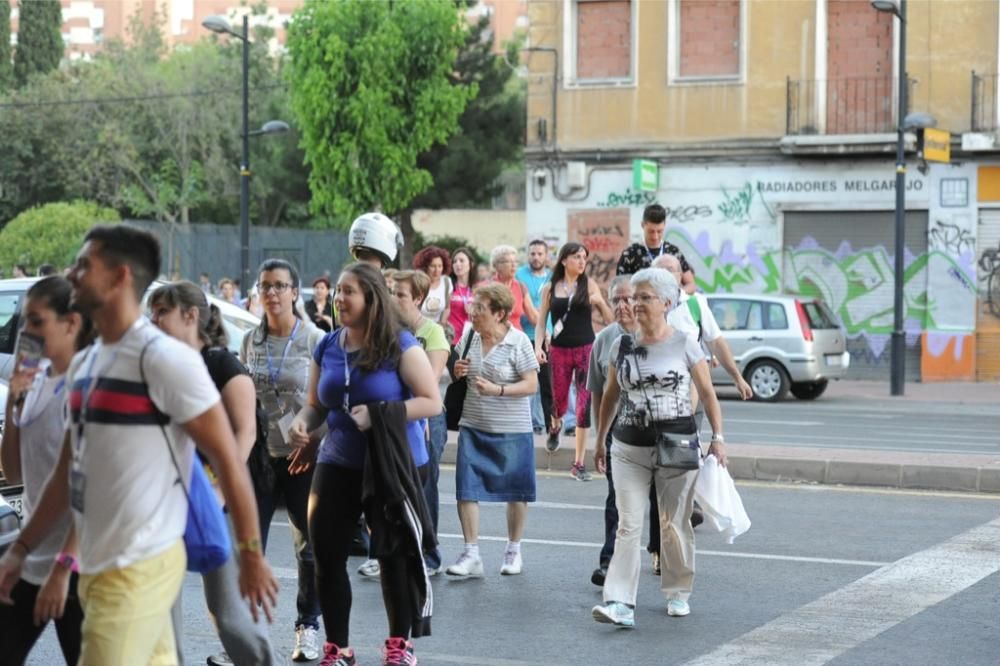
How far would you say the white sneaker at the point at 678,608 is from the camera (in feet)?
26.8

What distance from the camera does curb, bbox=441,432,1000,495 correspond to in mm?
12641

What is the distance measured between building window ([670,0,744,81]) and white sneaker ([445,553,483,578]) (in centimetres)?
2265

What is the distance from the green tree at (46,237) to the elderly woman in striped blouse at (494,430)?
3911 centimetres

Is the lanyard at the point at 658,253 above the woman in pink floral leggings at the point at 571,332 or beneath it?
above

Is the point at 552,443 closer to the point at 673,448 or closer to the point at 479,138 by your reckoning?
the point at 673,448

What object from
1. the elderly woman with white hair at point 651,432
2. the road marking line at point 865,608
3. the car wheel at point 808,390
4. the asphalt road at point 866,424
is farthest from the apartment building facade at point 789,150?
the elderly woman with white hair at point 651,432

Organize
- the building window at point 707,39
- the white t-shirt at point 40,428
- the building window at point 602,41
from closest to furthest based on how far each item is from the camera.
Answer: the white t-shirt at point 40,428 < the building window at point 707,39 < the building window at point 602,41

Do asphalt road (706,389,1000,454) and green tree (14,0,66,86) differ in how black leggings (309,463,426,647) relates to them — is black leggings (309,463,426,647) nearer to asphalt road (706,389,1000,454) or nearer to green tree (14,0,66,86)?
asphalt road (706,389,1000,454)

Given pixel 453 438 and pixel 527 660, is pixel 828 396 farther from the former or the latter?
pixel 527 660

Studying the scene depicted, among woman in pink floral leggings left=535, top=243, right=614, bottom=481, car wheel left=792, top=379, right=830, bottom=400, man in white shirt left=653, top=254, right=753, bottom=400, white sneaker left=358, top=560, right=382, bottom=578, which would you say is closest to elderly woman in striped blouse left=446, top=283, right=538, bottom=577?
white sneaker left=358, top=560, right=382, bottom=578

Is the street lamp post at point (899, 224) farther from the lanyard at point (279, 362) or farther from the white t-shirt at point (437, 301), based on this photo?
the lanyard at point (279, 362)

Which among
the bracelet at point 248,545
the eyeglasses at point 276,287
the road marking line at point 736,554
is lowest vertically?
the road marking line at point 736,554

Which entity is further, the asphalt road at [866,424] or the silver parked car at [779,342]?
the silver parked car at [779,342]

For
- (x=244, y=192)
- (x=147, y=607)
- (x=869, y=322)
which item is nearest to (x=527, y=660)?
(x=147, y=607)
